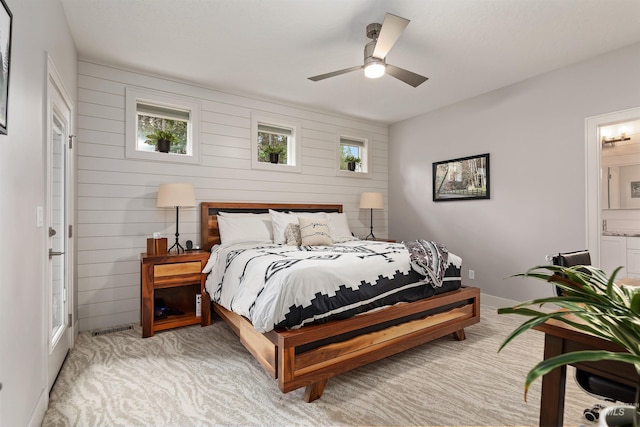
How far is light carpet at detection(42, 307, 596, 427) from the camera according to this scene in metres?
1.90

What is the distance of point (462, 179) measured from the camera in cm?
453

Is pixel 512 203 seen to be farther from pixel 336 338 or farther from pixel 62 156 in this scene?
pixel 62 156

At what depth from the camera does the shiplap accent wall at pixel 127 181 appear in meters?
3.28

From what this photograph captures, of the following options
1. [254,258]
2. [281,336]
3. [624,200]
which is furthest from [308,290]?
[624,200]

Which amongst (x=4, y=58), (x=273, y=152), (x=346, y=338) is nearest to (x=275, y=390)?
(x=346, y=338)

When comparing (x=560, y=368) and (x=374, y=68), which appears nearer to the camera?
(x=560, y=368)

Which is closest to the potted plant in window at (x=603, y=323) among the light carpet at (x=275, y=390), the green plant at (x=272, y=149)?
the light carpet at (x=275, y=390)

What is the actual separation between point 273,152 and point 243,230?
1.27 meters

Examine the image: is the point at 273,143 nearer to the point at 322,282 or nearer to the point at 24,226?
the point at 322,282

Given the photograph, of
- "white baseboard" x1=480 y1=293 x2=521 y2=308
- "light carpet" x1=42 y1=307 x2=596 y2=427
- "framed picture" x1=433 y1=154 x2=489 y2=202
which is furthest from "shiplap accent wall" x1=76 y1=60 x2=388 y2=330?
"white baseboard" x1=480 y1=293 x2=521 y2=308

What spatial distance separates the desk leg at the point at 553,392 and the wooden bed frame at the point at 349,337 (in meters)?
1.21

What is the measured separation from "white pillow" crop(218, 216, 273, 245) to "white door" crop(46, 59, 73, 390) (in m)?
1.41

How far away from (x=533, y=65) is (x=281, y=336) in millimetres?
3762

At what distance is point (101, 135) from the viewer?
131 inches
